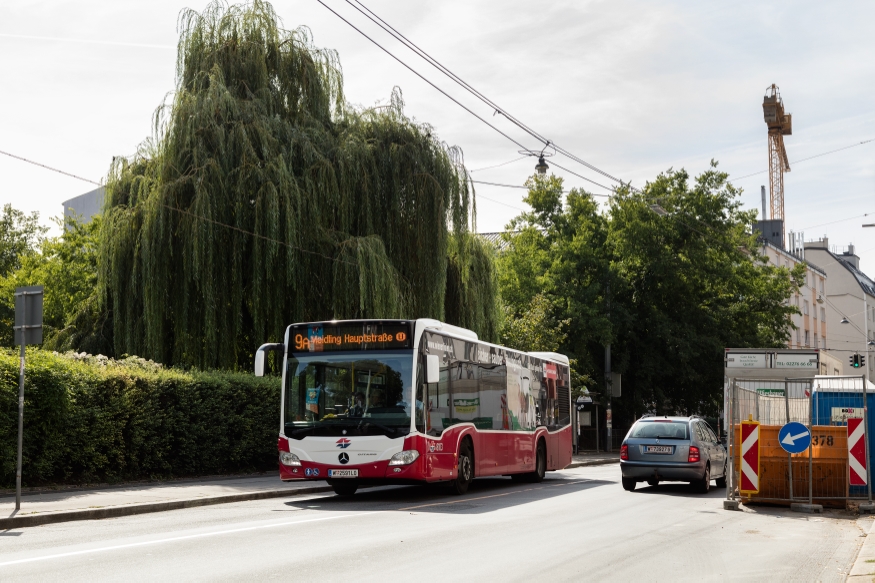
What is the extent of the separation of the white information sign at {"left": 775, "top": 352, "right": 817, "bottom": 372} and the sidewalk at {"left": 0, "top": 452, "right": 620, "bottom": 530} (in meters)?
15.0

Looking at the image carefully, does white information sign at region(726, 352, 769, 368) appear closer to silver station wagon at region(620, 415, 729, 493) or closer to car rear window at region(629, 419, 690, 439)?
silver station wagon at region(620, 415, 729, 493)

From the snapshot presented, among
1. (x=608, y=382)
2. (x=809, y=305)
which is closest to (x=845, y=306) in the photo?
(x=809, y=305)

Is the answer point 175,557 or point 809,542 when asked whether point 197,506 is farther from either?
point 809,542

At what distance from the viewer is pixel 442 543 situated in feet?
37.1

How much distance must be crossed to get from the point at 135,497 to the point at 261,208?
9.47 meters

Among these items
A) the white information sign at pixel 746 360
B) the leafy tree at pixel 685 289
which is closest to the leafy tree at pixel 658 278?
the leafy tree at pixel 685 289

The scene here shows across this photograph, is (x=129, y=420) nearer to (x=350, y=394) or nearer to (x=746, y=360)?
(x=350, y=394)

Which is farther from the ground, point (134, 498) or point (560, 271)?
point (560, 271)

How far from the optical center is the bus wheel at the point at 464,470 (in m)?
18.9

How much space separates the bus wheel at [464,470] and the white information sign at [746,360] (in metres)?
12.9

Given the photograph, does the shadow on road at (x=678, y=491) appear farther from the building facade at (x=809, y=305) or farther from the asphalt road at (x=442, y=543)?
the building facade at (x=809, y=305)

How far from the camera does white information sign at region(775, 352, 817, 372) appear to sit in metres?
29.4

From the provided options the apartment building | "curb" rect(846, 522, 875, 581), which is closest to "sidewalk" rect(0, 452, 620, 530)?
"curb" rect(846, 522, 875, 581)

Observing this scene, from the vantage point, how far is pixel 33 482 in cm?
1777
